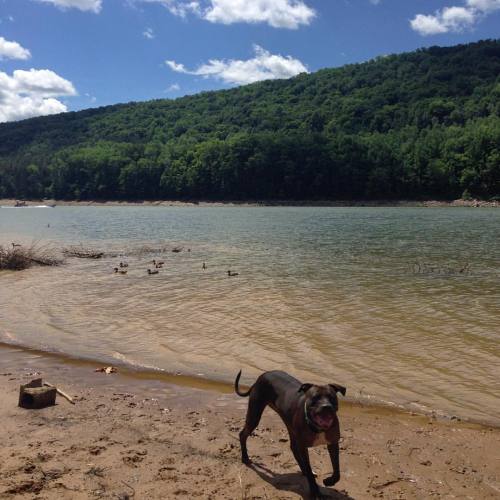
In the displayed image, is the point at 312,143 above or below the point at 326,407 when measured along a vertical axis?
above

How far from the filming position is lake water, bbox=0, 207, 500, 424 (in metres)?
8.24

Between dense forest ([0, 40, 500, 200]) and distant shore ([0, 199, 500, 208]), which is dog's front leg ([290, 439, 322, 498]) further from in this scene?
dense forest ([0, 40, 500, 200])

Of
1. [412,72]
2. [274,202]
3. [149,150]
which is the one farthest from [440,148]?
[149,150]

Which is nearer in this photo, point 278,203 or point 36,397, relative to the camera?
point 36,397

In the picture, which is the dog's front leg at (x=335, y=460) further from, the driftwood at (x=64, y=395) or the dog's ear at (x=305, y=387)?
the driftwood at (x=64, y=395)

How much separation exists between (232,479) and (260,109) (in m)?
176

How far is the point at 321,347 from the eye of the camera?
9.67 m

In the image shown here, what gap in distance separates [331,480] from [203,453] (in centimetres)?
152

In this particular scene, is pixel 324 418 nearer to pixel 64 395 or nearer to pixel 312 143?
pixel 64 395

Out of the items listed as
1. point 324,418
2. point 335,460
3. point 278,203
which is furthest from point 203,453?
point 278,203

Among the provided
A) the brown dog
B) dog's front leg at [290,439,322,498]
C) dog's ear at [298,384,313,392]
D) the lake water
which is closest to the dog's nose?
the brown dog

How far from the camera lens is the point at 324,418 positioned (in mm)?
4070

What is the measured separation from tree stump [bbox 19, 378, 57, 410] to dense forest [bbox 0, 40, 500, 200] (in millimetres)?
105876

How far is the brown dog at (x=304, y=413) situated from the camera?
4129mm
